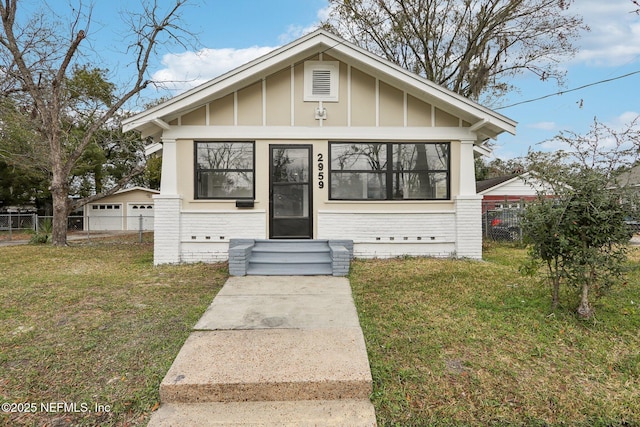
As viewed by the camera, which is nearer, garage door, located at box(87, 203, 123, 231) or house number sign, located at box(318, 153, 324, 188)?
house number sign, located at box(318, 153, 324, 188)

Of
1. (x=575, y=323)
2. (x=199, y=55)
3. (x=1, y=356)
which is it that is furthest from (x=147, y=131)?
(x=575, y=323)

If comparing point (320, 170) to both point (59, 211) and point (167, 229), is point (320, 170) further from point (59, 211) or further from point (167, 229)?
point (59, 211)

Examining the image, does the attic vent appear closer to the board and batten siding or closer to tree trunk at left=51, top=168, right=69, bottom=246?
the board and batten siding

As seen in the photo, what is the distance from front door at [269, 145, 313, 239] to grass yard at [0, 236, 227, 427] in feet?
5.47

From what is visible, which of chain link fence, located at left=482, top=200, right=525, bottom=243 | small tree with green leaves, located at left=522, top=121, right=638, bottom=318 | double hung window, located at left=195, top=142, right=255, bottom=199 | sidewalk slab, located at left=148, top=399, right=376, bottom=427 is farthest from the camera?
chain link fence, located at left=482, top=200, right=525, bottom=243

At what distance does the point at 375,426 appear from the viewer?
2.20m

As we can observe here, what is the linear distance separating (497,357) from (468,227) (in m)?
4.74

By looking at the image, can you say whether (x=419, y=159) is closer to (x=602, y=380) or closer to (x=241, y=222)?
(x=241, y=222)

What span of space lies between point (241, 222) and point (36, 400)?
4.87 meters

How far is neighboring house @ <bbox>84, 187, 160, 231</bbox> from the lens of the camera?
22.3m

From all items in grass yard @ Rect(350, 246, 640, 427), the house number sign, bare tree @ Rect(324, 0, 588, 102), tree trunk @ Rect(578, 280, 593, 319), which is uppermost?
bare tree @ Rect(324, 0, 588, 102)

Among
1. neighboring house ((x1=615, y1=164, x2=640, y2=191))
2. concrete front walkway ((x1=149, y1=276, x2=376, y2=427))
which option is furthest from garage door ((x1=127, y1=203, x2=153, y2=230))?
neighboring house ((x1=615, y1=164, x2=640, y2=191))

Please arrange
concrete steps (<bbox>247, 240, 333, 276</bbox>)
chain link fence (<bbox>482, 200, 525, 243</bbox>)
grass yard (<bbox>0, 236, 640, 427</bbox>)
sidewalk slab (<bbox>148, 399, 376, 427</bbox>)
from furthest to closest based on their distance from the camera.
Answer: chain link fence (<bbox>482, 200, 525, 243</bbox>) → concrete steps (<bbox>247, 240, 333, 276</bbox>) → grass yard (<bbox>0, 236, 640, 427</bbox>) → sidewalk slab (<bbox>148, 399, 376, 427</bbox>)

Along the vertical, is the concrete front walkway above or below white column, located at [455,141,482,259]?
below
